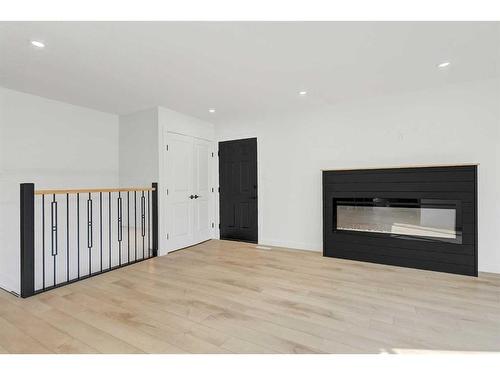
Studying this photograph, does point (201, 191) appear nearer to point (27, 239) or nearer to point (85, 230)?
point (85, 230)

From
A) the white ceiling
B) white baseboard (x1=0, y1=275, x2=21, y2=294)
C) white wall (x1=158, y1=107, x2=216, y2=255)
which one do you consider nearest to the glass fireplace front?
the white ceiling

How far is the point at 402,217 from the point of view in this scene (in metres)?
3.65

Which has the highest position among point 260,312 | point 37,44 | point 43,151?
point 37,44

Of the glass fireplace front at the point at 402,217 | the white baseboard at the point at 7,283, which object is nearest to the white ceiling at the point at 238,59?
the glass fireplace front at the point at 402,217

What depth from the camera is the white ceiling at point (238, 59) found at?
2186 millimetres

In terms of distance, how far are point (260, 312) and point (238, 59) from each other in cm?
254

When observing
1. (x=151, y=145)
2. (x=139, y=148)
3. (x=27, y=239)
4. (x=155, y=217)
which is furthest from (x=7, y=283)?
(x=151, y=145)

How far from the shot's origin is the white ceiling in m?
2.19

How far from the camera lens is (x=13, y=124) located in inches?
145

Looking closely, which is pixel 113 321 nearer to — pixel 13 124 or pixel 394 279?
pixel 394 279

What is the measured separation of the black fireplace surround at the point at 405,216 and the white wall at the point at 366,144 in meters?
0.32

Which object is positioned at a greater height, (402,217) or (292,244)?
(402,217)

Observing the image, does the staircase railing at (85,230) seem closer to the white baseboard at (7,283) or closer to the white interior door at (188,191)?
the white baseboard at (7,283)
